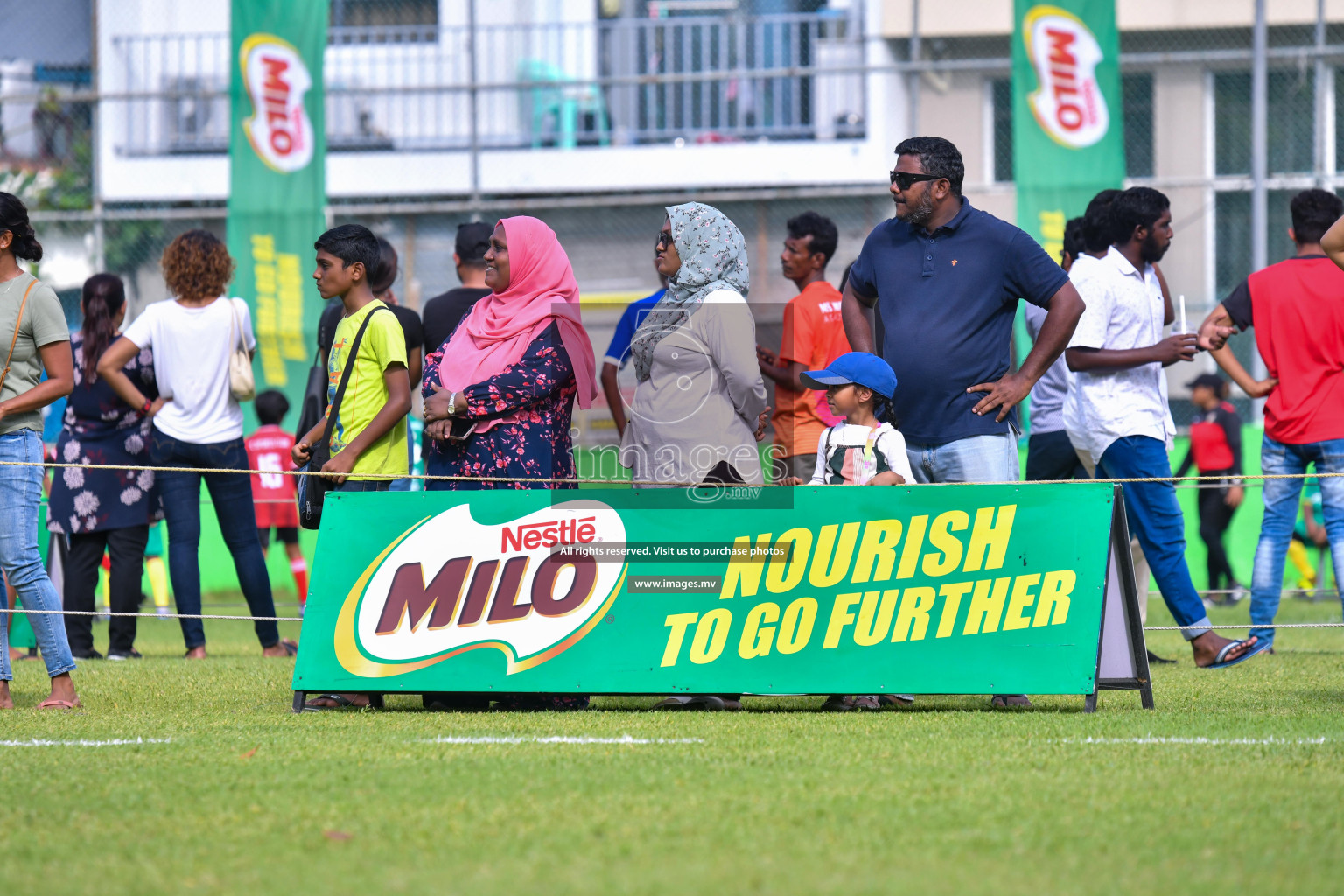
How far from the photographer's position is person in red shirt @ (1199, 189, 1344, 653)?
720cm

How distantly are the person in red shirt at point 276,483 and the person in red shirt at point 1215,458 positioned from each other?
7.02m

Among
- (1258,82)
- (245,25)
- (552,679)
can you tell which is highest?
(245,25)

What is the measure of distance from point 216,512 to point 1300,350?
5541 mm

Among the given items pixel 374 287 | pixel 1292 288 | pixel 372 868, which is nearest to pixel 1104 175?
pixel 1292 288

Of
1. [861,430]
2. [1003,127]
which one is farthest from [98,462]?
[1003,127]

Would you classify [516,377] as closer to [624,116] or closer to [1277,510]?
[1277,510]

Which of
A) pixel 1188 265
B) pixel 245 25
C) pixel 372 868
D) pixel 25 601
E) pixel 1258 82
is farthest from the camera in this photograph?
pixel 1188 265

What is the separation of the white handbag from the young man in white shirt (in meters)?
4.20

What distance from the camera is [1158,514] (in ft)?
22.3

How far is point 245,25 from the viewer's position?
13.9 meters

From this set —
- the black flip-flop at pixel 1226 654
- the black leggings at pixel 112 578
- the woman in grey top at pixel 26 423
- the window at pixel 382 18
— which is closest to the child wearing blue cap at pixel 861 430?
the black flip-flop at pixel 1226 654

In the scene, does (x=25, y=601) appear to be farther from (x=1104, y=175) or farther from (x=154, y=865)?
(x=1104, y=175)

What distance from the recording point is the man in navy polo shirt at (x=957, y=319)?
18.4 ft

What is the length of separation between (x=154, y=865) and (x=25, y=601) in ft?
9.32
